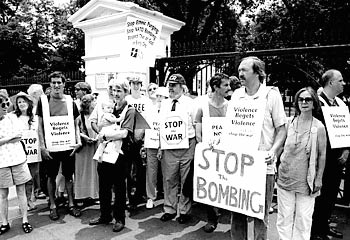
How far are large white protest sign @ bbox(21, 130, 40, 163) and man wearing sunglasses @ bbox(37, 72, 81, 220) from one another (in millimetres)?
291

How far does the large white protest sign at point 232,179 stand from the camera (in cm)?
317

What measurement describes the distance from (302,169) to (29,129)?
13.2 ft

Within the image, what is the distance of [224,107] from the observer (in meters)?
4.48

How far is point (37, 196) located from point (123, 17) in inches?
143

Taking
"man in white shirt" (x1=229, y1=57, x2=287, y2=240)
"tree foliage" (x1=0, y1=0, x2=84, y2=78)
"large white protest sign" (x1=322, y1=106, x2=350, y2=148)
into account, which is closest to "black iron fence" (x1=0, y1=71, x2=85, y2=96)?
"man in white shirt" (x1=229, y1=57, x2=287, y2=240)

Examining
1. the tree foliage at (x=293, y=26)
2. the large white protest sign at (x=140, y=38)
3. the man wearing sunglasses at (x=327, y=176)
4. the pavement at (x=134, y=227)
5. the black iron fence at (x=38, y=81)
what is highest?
the tree foliage at (x=293, y=26)

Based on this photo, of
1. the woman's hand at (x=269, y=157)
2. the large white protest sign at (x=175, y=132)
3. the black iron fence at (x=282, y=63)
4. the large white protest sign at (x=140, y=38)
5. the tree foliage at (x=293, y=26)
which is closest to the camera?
the woman's hand at (x=269, y=157)

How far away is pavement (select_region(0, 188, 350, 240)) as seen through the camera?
4242 mm

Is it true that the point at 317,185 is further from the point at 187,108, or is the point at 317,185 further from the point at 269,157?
the point at 187,108

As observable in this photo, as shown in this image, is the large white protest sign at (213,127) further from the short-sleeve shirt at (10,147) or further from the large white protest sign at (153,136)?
the short-sleeve shirt at (10,147)

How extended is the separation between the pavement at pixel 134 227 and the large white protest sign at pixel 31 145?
0.84 metres

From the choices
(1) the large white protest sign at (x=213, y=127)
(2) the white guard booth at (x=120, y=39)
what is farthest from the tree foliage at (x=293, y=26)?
(1) the large white protest sign at (x=213, y=127)

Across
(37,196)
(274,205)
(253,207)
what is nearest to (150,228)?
(253,207)

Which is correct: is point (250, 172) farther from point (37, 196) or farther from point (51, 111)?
point (37, 196)
